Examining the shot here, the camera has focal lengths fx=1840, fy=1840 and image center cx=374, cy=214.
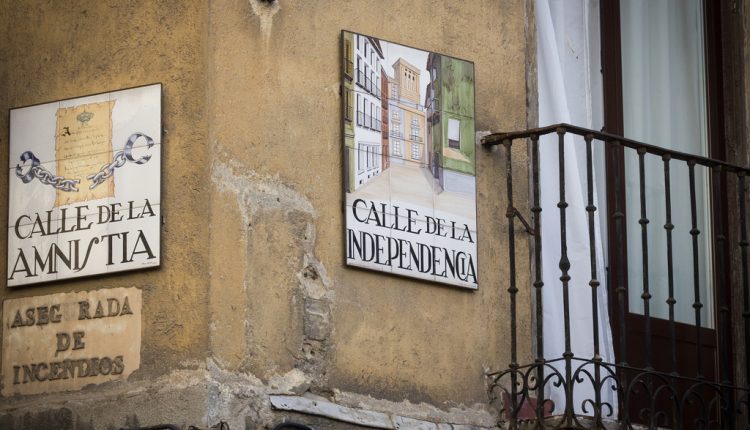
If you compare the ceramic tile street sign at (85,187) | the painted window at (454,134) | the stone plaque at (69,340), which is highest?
the painted window at (454,134)

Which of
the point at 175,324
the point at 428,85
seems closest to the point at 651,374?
the point at 428,85

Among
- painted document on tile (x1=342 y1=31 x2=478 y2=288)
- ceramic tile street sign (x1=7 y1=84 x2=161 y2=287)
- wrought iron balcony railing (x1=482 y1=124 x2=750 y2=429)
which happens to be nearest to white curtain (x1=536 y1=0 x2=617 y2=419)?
wrought iron balcony railing (x1=482 y1=124 x2=750 y2=429)

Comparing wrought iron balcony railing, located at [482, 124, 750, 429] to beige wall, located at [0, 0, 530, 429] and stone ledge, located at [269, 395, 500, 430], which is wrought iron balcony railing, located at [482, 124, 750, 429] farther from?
stone ledge, located at [269, 395, 500, 430]

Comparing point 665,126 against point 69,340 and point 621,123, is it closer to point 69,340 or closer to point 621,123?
point 621,123

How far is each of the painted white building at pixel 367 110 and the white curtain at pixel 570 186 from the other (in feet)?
3.52

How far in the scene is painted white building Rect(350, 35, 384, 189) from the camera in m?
7.84

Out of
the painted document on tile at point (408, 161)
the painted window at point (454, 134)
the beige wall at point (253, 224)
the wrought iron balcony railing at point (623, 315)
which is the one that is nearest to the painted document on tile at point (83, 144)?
the beige wall at point (253, 224)

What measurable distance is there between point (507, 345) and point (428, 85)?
122 cm

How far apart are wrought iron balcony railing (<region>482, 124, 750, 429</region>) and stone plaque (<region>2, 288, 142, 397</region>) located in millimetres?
1654

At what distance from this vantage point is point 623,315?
26.2 ft

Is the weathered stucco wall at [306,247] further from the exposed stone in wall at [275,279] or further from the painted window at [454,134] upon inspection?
the painted window at [454,134]

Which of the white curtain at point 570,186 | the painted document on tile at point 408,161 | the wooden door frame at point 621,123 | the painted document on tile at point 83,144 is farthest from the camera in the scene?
the wooden door frame at point 621,123

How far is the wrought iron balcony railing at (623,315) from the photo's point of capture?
25.9ft

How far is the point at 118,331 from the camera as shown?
7512mm
